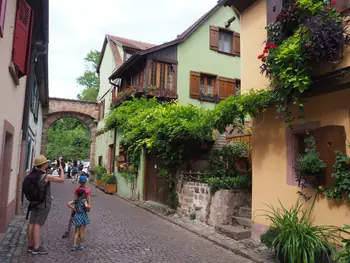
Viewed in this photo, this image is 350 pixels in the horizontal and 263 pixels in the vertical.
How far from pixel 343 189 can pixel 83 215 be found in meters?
4.25

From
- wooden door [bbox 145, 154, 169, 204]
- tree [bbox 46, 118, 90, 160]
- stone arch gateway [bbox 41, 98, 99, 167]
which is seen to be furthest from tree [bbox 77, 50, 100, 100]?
wooden door [bbox 145, 154, 169, 204]

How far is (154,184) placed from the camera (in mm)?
11555

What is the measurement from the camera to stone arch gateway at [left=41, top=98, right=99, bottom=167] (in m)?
22.0

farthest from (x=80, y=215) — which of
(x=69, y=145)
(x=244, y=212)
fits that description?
(x=69, y=145)

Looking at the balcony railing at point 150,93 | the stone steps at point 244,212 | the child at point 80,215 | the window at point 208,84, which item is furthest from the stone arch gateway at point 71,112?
the child at point 80,215

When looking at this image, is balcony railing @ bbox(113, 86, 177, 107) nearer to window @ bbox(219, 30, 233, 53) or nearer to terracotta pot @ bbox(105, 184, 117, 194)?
window @ bbox(219, 30, 233, 53)

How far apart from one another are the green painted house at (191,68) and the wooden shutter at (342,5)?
902cm

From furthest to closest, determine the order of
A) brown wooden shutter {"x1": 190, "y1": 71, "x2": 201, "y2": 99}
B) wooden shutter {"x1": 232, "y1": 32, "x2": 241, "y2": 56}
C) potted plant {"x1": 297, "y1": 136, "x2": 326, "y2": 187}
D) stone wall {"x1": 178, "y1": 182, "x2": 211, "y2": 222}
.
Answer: wooden shutter {"x1": 232, "y1": 32, "x2": 241, "y2": 56}, brown wooden shutter {"x1": 190, "y1": 71, "x2": 201, "y2": 99}, stone wall {"x1": 178, "y1": 182, "x2": 211, "y2": 222}, potted plant {"x1": 297, "y1": 136, "x2": 326, "y2": 187}

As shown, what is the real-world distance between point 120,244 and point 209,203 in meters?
2.76

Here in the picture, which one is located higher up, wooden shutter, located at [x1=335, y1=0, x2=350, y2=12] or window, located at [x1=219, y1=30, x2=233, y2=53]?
window, located at [x1=219, y1=30, x2=233, y2=53]

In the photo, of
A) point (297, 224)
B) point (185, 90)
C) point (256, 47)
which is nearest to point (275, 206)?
point (297, 224)

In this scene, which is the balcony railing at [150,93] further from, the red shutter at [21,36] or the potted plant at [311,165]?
the potted plant at [311,165]

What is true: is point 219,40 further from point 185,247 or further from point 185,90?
point 185,247

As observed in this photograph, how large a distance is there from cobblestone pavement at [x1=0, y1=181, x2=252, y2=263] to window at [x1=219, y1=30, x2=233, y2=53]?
10665mm
